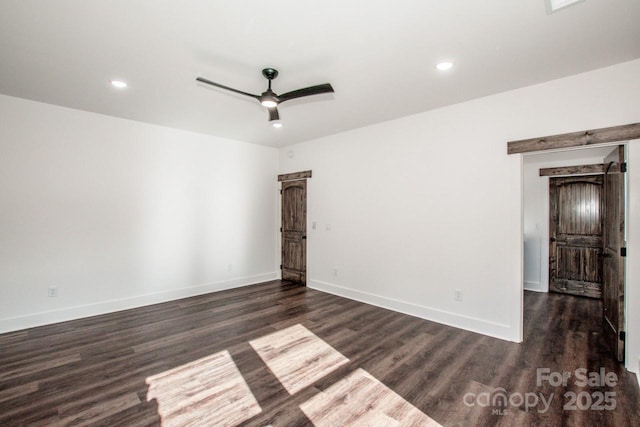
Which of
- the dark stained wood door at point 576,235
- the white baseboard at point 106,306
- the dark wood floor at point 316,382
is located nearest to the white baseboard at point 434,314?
the dark wood floor at point 316,382

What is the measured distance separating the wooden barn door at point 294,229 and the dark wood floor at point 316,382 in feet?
4.84

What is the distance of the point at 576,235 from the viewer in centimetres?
532

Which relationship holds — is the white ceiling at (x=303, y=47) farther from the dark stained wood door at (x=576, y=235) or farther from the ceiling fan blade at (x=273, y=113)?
the dark stained wood door at (x=576, y=235)

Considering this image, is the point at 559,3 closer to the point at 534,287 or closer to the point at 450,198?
the point at 450,198

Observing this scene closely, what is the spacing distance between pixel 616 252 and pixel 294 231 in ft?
15.5

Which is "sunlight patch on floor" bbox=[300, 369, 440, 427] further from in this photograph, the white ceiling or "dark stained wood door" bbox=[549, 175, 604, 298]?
"dark stained wood door" bbox=[549, 175, 604, 298]

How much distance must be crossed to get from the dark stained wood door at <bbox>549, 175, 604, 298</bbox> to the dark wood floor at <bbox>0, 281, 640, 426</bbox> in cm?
86

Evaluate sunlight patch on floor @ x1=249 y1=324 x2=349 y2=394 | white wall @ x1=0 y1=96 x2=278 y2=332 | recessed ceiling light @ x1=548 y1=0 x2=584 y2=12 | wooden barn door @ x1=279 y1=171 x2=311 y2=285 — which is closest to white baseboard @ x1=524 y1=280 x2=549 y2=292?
wooden barn door @ x1=279 y1=171 x2=311 y2=285

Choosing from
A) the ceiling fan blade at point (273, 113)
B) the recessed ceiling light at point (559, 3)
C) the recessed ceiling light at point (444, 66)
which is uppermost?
the recessed ceiling light at point (444, 66)

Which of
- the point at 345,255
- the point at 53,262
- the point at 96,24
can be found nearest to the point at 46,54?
the point at 96,24

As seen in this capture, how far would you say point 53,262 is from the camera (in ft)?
12.4

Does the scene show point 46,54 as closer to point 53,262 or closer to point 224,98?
point 224,98

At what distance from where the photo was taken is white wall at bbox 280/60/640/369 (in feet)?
9.85

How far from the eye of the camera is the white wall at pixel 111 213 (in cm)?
359
